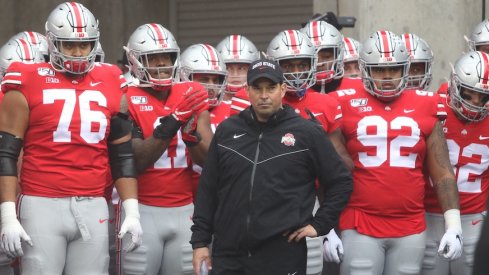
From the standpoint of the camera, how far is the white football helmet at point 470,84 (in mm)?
7172

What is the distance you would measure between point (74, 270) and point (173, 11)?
25.8ft

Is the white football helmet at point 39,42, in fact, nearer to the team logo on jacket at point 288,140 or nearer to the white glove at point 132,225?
the white glove at point 132,225

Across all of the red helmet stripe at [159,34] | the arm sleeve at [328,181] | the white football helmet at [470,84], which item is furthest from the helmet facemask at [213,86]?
the arm sleeve at [328,181]

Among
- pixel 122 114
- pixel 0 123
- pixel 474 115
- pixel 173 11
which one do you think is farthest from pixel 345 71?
pixel 173 11

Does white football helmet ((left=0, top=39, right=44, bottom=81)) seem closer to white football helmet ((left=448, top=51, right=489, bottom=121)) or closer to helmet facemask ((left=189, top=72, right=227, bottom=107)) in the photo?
helmet facemask ((left=189, top=72, right=227, bottom=107))

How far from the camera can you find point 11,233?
6031 millimetres

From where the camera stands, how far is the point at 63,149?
6.30 meters

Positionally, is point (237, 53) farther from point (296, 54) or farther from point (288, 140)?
point (288, 140)

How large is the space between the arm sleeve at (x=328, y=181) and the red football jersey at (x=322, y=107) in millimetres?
996

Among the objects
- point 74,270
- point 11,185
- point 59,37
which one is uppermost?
point 59,37

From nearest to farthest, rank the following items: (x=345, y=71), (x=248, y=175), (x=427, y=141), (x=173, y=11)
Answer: (x=248, y=175)
(x=427, y=141)
(x=345, y=71)
(x=173, y=11)

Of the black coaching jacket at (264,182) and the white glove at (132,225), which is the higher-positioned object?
the black coaching jacket at (264,182)

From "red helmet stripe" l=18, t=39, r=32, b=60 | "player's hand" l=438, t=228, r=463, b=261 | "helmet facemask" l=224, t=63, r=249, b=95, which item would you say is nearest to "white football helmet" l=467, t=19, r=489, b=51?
"helmet facemask" l=224, t=63, r=249, b=95

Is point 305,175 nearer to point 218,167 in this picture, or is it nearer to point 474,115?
point 218,167
